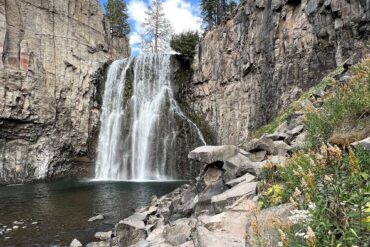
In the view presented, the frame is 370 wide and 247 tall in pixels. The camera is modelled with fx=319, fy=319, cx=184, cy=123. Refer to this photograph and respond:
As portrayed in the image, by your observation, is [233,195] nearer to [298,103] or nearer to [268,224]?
[268,224]

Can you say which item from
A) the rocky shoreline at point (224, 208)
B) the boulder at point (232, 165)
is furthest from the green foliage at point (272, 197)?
the boulder at point (232, 165)

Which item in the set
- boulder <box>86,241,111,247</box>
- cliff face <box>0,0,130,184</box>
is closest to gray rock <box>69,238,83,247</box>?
boulder <box>86,241,111,247</box>

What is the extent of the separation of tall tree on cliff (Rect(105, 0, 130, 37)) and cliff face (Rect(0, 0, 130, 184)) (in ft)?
56.7

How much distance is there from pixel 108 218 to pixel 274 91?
52.4ft

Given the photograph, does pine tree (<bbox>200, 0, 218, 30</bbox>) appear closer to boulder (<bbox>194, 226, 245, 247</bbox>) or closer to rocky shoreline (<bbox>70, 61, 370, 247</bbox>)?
rocky shoreline (<bbox>70, 61, 370, 247</bbox>)

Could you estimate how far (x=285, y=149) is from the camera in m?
9.02

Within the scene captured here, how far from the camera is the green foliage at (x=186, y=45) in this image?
122ft

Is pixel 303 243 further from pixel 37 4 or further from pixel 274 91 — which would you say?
pixel 37 4

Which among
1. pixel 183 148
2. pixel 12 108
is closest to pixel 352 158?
pixel 183 148

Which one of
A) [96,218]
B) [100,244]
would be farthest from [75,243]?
[96,218]

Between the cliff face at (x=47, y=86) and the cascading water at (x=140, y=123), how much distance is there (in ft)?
5.98

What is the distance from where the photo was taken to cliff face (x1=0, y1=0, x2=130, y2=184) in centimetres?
3016

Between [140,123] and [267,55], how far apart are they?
15.3 metres

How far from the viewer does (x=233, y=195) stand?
23.2 feet
